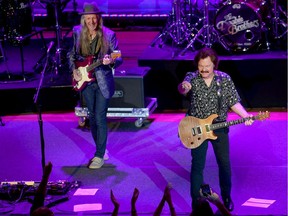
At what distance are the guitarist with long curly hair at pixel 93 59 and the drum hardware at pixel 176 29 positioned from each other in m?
4.58

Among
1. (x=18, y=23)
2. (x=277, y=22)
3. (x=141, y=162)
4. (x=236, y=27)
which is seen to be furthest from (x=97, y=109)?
(x=277, y=22)

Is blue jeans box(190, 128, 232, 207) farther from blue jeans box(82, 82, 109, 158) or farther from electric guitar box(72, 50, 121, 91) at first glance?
electric guitar box(72, 50, 121, 91)

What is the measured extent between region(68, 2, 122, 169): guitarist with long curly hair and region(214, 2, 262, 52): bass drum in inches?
172

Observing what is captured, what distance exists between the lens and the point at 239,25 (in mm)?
13188

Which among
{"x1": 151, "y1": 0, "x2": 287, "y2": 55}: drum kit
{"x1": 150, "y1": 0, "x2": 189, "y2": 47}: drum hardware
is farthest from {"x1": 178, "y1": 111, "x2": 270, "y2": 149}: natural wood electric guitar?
{"x1": 150, "y1": 0, "x2": 189, "y2": 47}: drum hardware

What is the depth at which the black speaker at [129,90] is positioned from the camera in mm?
11539

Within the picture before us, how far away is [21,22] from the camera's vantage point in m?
13.1

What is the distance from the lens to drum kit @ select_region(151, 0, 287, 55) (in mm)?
13086

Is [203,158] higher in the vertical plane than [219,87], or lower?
lower

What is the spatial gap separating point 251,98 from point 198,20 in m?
2.48

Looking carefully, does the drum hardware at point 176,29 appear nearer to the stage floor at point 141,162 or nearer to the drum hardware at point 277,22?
the drum hardware at point 277,22

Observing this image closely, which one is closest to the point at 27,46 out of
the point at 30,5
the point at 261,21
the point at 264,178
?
the point at 30,5

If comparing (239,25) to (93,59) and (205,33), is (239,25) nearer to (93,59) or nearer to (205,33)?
(205,33)

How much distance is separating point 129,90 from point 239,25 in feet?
9.22
